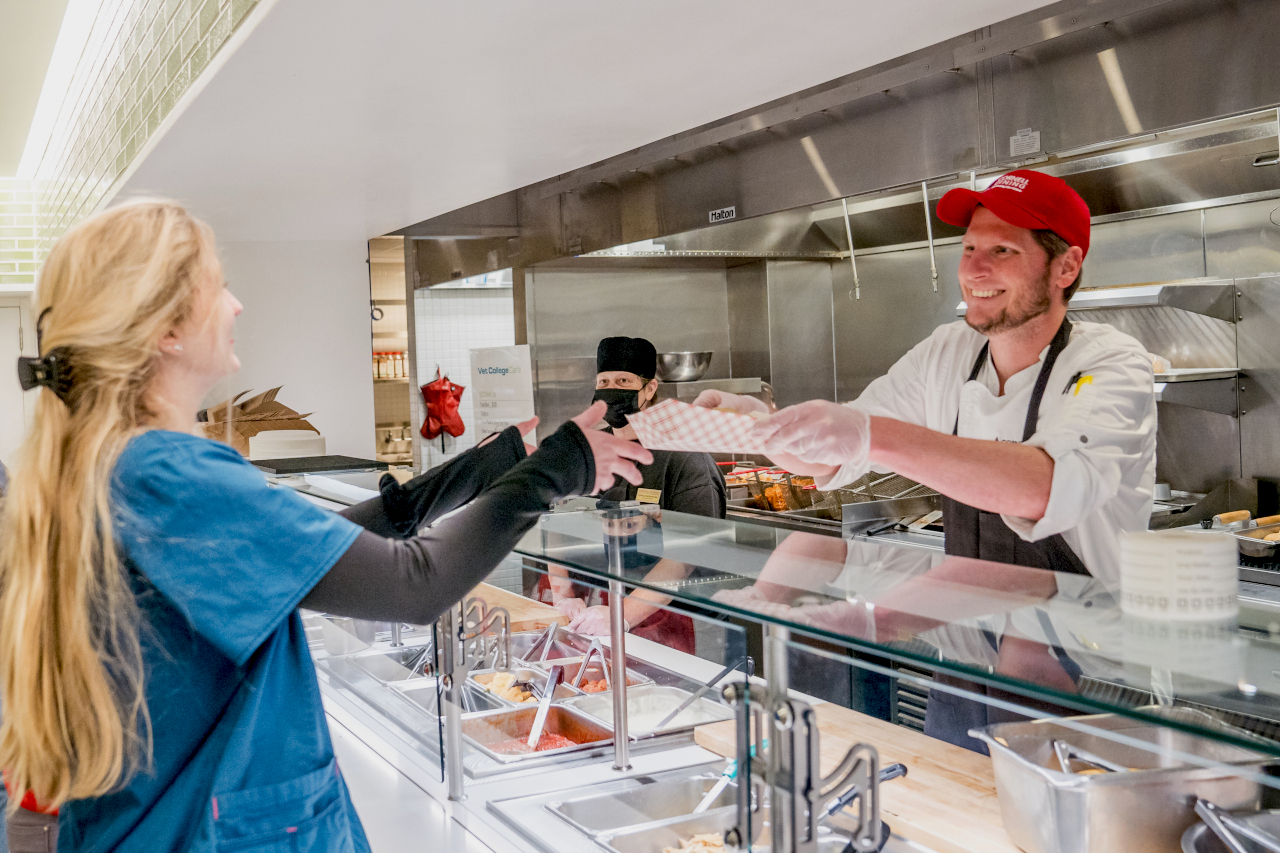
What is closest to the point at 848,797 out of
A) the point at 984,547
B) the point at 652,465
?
the point at 984,547

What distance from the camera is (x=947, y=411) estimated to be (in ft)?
7.64

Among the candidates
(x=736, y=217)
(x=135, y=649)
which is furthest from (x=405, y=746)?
(x=736, y=217)

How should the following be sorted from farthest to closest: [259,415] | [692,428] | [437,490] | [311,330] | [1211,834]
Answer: [311,330] < [259,415] < [692,428] < [437,490] < [1211,834]

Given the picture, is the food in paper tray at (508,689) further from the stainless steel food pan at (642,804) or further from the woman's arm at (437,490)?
the woman's arm at (437,490)

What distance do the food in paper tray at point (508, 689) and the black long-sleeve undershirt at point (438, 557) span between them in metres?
1.20

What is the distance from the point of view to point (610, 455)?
54.9 inches

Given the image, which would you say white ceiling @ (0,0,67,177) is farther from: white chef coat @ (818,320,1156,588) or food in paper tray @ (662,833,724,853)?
food in paper tray @ (662,833,724,853)

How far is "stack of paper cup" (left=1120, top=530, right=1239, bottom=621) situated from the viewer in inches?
39.5

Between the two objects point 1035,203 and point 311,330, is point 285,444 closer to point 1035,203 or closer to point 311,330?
point 311,330

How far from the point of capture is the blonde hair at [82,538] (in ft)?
3.52

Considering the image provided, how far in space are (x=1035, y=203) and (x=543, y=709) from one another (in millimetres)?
1428

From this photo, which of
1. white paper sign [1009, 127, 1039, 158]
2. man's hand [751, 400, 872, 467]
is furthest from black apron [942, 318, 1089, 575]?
white paper sign [1009, 127, 1039, 158]

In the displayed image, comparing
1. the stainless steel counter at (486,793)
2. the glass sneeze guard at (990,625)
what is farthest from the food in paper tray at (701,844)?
the glass sneeze guard at (990,625)

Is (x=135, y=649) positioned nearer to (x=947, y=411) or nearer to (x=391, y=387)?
(x=947, y=411)
